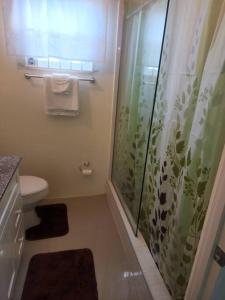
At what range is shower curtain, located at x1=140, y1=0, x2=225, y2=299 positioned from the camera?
3.09 feet

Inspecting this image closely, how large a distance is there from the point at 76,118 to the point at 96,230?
1173 millimetres

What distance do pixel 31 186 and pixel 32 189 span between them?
47mm

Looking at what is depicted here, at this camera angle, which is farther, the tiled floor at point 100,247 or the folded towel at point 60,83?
the folded towel at point 60,83

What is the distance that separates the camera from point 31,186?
1862 mm

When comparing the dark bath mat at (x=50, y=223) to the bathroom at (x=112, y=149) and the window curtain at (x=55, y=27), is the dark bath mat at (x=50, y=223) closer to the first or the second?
the bathroom at (x=112, y=149)

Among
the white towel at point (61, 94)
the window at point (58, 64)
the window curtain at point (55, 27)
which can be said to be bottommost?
the white towel at point (61, 94)

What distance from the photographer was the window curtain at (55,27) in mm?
1704

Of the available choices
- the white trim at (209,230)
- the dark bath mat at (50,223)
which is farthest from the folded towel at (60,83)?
the white trim at (209,230)

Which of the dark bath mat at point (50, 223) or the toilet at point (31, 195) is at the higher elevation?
the toilet at point (31, 195)

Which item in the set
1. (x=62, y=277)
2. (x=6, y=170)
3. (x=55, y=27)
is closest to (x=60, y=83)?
(x=55, y=27)

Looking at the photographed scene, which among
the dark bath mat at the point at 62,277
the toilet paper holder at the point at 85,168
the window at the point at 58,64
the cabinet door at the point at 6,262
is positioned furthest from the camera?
the toilet paper holder at the point at 85,168

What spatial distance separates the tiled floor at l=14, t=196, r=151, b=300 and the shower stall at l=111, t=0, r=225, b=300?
0.87ft

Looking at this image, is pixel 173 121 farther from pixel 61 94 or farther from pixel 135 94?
pixel 61 94

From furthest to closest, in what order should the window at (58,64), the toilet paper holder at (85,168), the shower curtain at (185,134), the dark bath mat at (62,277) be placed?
the toilet paper holder at (85,168), the window at (58,64), the dark bath mat at (62,277), the shower curtain at (185,134)
